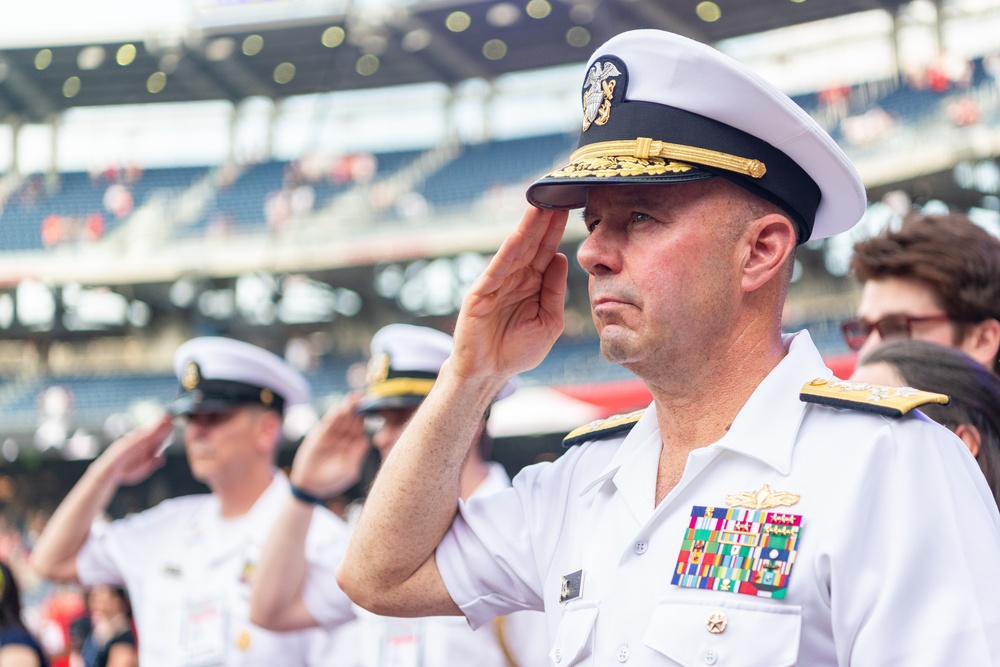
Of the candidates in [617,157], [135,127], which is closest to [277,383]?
[617,157]

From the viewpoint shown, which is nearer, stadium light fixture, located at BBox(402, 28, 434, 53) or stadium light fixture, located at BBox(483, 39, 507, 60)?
stadium light fixture, located at BBox(402, 28, 434, 53)

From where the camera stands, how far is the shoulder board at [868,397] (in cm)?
142

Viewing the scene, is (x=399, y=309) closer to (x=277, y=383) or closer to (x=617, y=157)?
(x=277, y=383)

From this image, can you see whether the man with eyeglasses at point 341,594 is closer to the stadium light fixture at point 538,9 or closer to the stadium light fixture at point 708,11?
the stadium light fixture at point 538,9

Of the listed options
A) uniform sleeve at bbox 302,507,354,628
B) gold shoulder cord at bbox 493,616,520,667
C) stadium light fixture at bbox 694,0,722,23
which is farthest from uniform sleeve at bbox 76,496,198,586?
stadium light fixture at bbox 694,0,722,23

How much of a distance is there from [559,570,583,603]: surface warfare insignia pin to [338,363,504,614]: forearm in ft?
0.81

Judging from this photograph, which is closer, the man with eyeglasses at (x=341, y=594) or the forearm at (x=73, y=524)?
the man with eyeglasses at (x=341, y=594)

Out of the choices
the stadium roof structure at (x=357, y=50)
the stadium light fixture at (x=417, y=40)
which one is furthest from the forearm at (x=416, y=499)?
the stadium light fixture at (x=417, y=40)

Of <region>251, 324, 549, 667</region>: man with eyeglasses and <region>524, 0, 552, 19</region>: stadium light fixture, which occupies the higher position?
<region>524, 0, 552, 19</region>: stadium light fixture

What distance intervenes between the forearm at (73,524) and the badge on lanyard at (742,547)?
10.6ft

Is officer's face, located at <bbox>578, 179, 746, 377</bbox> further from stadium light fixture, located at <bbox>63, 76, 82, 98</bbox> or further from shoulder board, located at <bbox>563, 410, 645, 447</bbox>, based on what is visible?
stadium light fixture, located at <bbox>63, 76, 82, 98</bbox>

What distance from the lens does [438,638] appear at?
121 inches

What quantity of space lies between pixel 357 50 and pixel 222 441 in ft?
68.3

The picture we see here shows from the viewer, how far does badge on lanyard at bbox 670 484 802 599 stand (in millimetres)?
1384
